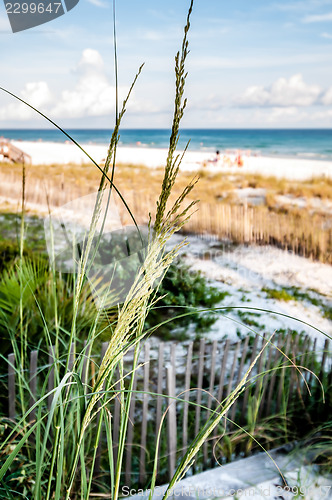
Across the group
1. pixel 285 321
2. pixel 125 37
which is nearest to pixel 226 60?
pixel 125 37

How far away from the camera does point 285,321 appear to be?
3.81m

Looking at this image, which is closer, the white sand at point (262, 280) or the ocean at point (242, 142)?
the white sand at point (262, 280)

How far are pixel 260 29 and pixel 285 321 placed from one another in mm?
17352

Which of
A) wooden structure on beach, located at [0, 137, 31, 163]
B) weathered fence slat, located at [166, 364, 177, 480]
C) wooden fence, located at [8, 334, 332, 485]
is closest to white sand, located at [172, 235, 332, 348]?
wooden fence, located at [8, 334, 332, 485]

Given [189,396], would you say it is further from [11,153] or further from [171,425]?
[11,153]

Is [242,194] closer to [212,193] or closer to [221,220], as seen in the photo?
[212,193]

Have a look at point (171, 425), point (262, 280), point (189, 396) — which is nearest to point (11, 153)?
point (262, 280)

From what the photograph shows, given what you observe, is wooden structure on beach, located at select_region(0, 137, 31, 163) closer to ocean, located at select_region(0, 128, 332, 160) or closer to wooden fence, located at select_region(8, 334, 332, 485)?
Result: ocean, located at select_region(0, 128, 332, 160)

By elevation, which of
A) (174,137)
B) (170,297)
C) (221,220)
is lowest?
(170,297)


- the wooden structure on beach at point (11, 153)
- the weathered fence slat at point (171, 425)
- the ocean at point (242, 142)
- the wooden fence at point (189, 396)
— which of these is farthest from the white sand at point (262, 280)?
the ocean at point (242, 142)

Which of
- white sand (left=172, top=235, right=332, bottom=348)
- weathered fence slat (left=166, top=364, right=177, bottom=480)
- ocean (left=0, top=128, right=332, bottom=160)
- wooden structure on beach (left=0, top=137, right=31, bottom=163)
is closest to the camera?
weathered fence slat (left=166, top=364, right=177, bottom=480)

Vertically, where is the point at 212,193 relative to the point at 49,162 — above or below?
below

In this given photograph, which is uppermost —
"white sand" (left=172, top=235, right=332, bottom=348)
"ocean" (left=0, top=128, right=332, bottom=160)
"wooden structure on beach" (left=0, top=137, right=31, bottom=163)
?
"ocean" (left=0, top=128, right=332, bottom=160)

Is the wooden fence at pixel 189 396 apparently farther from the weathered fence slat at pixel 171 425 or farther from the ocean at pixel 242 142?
the ocean at pixel 242 142
